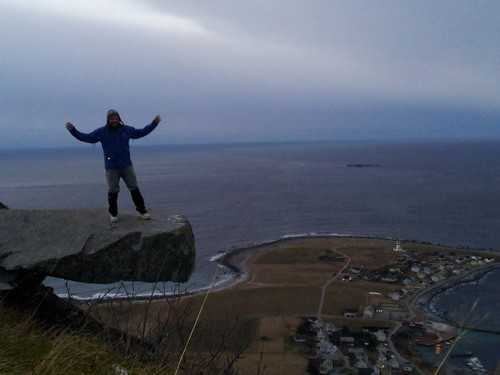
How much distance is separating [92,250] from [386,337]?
642 inches

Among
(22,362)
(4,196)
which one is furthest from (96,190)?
(22,362)

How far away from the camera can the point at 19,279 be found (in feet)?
22.0

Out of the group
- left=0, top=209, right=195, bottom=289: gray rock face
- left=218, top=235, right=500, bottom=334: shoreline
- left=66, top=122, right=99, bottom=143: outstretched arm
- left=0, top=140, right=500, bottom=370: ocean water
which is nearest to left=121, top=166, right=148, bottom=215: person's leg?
→ left=0, top=209, right=195, bottom=289: gray rock face

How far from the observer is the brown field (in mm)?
17188

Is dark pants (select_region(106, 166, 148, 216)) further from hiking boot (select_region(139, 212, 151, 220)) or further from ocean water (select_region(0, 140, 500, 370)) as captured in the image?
ocean water (select_region(0, 140, 500, 370))

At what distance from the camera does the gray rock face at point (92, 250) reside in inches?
256

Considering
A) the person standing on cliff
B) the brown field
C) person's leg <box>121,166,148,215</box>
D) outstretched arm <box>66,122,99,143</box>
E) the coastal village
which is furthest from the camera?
the brown field

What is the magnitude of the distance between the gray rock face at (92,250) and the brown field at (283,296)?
474 centimetres

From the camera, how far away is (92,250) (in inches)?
258

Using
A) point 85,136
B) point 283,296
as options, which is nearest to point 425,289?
point 283,296

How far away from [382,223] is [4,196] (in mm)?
51181

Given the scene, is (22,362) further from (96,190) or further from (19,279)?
(96,190)

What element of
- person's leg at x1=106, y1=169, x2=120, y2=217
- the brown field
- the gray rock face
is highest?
person's leg at x1=106, y1=169, x2=120, y2=217

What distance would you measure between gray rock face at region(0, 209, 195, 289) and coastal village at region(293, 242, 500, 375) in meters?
8.95
